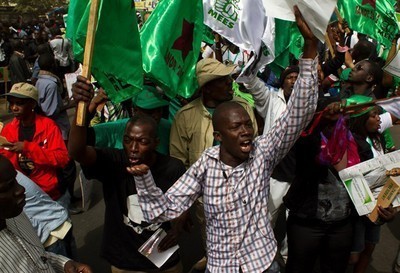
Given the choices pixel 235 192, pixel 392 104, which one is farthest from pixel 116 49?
pixel 392 104

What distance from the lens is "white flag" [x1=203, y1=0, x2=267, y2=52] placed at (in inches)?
143

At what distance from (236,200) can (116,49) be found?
1.32 m

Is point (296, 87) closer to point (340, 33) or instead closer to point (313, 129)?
point (313, 129)

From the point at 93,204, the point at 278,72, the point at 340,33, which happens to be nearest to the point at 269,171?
the point at 278,72

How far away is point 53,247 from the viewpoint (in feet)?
8.68

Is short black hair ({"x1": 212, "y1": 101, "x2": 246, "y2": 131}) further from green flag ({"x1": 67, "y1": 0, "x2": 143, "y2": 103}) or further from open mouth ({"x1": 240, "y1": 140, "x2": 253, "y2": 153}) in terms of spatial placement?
green flag ({"x1": 67, "y1": 0, "x2": 143, "y2": 103})

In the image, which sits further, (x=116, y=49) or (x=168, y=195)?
(x=116, y=49)

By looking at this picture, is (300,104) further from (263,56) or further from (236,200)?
(263,56)

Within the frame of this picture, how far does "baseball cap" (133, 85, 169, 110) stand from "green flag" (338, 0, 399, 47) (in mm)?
2403

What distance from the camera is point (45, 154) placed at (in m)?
3.10

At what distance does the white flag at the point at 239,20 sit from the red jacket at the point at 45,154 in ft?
5.44

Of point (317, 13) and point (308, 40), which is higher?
point (317, 13)

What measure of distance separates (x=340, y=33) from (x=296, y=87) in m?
4.53

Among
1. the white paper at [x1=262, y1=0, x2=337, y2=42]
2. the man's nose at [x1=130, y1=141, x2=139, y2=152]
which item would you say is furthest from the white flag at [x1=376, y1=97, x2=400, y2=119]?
the man's nose at [x1=130, y1=141, x2=139, y2=152]
